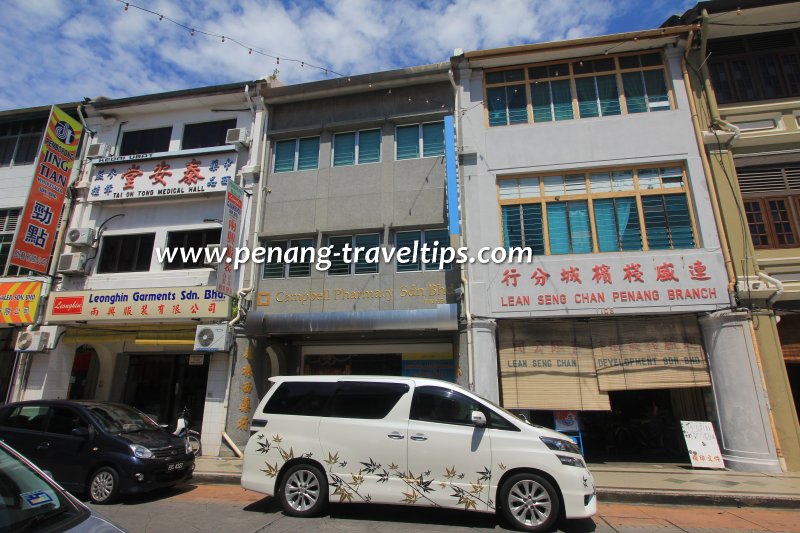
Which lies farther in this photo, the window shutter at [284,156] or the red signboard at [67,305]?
the window shutter at [284,156]

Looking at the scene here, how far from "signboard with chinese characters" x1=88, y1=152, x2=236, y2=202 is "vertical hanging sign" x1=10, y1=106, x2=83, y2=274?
34.3 inches

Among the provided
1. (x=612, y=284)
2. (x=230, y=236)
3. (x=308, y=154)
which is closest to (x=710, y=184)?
(x=612, y=284)

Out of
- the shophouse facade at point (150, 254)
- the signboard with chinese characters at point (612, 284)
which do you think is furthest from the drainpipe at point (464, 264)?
the shophouse facade at point (150, 254)

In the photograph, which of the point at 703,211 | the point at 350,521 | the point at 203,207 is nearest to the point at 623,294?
the point at 703,211

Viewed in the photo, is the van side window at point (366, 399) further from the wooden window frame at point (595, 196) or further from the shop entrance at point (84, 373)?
the shop entrance at point (84, 373)

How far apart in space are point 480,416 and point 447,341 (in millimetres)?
6352

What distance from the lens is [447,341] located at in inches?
489

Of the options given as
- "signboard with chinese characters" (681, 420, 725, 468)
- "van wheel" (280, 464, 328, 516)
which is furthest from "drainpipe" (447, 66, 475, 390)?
"van wheel" (280, 464, 328, 516)

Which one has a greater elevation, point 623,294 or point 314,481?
point 623,294

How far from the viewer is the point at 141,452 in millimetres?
7484

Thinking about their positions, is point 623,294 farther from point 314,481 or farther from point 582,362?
point 314,481

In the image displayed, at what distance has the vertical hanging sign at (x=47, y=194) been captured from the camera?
12.7 m

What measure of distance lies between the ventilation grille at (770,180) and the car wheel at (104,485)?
1484 cm

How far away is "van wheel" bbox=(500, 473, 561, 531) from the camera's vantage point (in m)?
5.66
